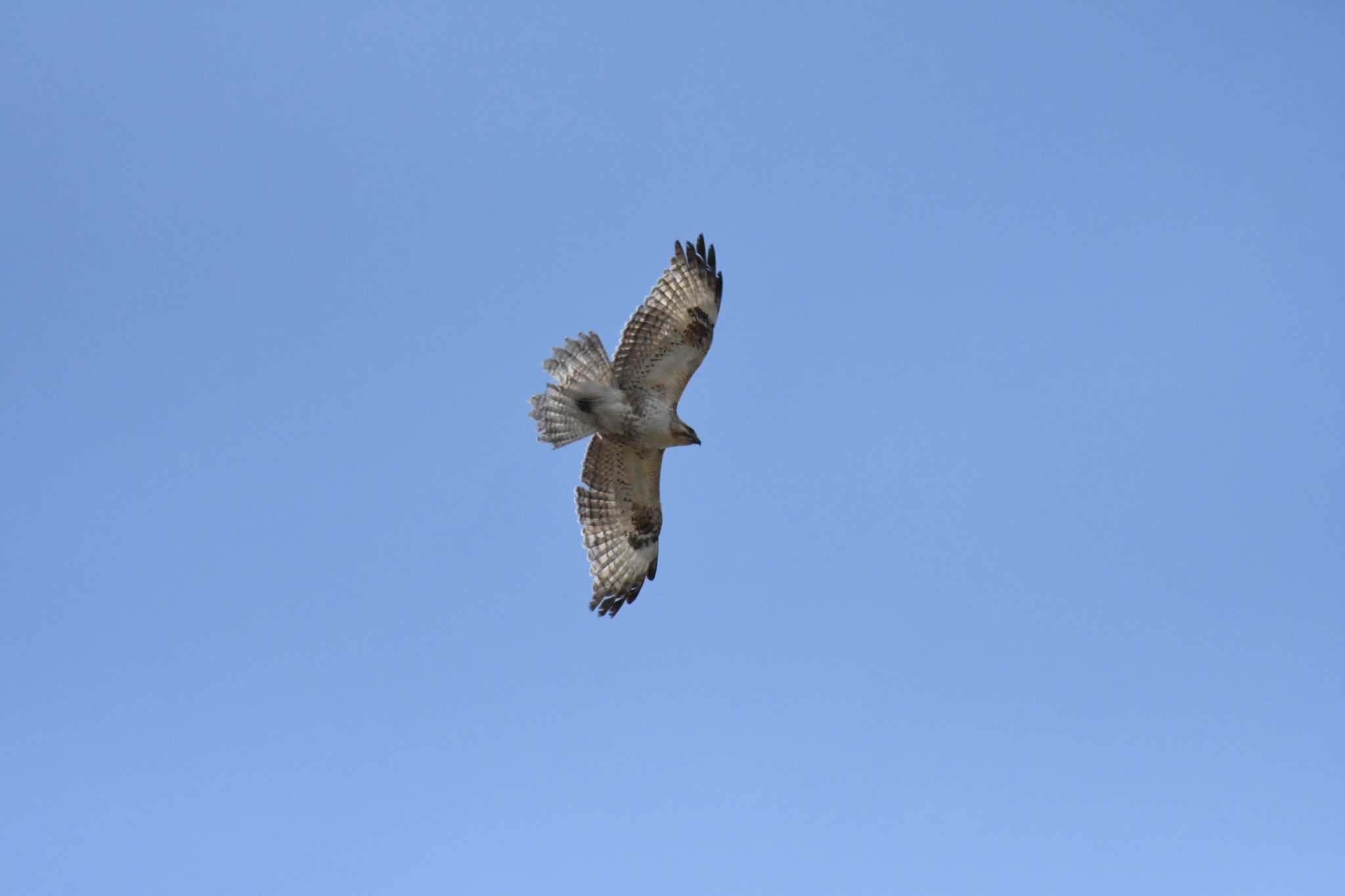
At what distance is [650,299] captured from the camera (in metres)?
14.2

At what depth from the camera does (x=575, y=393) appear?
547 inches

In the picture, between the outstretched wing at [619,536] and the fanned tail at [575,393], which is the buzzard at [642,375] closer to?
the fanned tail at [575,393]

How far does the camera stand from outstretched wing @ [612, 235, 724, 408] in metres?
14.1

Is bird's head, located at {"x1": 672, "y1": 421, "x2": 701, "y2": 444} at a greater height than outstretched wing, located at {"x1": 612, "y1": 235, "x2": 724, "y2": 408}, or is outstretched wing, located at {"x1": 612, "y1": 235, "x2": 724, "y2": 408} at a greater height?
outstretched wing, located at {"x1": 612, "y1": 235, "x2": 724, "y2": 408}

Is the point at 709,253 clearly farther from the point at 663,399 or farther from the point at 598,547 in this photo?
the point at 598,547

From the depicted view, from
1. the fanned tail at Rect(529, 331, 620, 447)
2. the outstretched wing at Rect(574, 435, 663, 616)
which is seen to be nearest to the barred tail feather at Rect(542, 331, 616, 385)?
the fanned tail at Rect(529, 331, 620, 447)

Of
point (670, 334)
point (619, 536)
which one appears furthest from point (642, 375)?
point (619, 536)

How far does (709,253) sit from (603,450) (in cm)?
216

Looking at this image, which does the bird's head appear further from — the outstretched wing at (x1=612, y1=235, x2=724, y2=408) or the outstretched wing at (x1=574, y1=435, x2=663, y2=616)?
the outstretched wing at (x1=574, y1=435, x2=663, y2=616)

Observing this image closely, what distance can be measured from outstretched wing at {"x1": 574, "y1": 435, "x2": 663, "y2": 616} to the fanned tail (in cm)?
122

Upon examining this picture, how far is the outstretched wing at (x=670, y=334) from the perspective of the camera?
1409 centimetres

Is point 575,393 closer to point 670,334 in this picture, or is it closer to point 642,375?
point 642,375

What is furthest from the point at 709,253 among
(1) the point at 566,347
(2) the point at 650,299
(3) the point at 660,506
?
(3) the point at 660,506

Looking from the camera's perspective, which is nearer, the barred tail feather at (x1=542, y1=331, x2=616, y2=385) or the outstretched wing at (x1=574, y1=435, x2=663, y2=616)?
the barred tail feather at (x1=542, y1=331, x2=616, y2=385)
